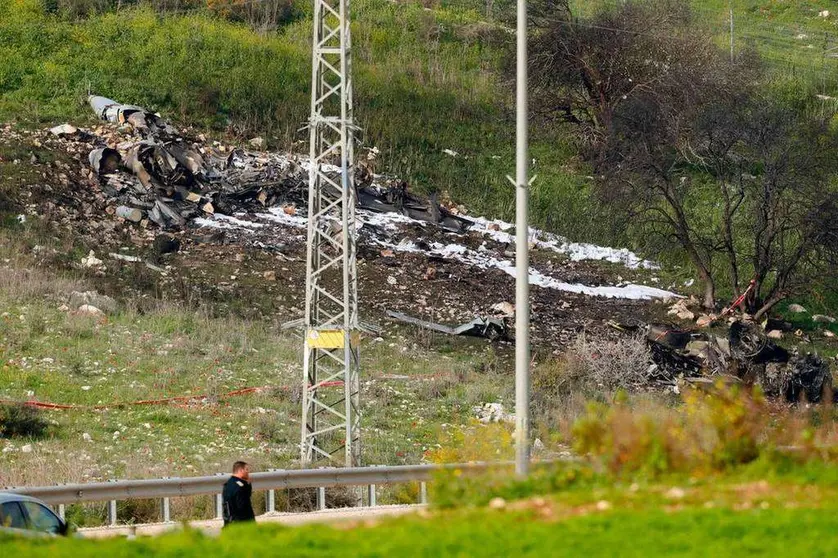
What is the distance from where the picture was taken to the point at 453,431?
21.9 meters

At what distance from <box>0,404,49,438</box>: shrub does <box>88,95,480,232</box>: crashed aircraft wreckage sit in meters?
12.8

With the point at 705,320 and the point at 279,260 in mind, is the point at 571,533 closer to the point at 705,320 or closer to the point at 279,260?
the point at 279,260

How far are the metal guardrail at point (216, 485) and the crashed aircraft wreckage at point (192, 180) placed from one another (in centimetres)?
1714

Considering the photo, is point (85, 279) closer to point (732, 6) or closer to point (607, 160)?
point (607, 160)

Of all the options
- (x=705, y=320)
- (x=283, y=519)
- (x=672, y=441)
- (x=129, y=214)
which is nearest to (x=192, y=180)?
(x=129, y=214)

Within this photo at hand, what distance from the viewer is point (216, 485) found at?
51.0 feet

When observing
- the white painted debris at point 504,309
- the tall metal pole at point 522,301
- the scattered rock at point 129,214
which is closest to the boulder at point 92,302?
the scattered rock at point 129,214

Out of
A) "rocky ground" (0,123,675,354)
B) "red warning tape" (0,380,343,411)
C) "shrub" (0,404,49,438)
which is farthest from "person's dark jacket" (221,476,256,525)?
"rocky ground" (0,123,675,354)

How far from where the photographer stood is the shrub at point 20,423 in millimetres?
19734

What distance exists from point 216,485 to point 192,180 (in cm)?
2022

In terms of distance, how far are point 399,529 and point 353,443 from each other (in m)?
10.1

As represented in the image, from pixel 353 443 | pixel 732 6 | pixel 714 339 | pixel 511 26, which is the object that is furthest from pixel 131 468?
pixel 732 6

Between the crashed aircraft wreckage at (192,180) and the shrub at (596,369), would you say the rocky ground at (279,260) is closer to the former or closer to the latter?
the crashed aircraft wreckage at (192,180)

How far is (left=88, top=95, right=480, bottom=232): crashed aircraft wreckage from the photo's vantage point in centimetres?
3362
